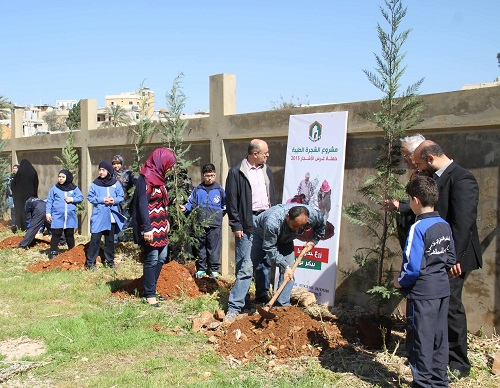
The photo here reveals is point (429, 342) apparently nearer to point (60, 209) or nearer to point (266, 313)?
point (266, 313)

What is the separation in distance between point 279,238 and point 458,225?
2.12m

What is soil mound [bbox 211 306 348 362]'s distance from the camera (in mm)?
5332

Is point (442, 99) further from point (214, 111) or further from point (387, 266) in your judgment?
point (214, 111)

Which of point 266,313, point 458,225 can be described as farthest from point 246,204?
point 458,225

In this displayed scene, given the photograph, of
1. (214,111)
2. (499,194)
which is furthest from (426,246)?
(214,111)

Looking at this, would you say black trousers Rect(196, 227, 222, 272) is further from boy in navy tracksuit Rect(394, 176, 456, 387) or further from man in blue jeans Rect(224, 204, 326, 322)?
boy in navy tracksuit Rect(394, 176, 456, 387)

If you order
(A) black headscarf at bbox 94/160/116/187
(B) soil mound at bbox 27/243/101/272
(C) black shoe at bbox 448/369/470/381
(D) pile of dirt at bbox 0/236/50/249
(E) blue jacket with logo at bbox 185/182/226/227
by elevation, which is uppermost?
(A) black headscarf at bbox 94/160/116/187

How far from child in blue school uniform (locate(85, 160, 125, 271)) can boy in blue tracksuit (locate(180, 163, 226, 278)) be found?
4.59 ft

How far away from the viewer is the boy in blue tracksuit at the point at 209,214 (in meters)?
8.77

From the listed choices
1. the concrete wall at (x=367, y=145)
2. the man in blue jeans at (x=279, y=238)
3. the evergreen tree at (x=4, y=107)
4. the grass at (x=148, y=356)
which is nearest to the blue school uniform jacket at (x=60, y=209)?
the concrete wall at (x=367, y=145)

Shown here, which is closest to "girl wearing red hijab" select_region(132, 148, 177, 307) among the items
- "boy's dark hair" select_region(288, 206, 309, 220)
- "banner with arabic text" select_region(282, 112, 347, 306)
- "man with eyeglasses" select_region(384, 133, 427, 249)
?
"banner with arabic text" select_region(282, 112, 347, 306)

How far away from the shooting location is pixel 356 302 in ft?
23.1

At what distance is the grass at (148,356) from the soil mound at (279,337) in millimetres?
130

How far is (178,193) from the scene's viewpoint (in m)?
9.16
